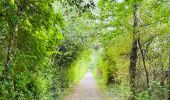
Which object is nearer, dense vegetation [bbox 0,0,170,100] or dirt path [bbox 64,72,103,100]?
dense vegetation [bbox 0,0,170,100]

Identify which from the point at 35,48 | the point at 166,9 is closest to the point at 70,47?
the point at 166,9

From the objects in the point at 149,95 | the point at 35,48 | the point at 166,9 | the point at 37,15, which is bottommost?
the point at 149,95

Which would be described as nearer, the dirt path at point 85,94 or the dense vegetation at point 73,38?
the dense vegetation at point 73,38

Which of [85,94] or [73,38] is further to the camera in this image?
[85,94]

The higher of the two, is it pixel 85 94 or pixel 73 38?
pixel 73 38

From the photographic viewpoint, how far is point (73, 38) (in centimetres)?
2245

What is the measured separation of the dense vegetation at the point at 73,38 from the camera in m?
8.84

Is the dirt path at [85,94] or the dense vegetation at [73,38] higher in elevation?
the dense vegetation at [73,38]

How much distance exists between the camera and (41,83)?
1220cm

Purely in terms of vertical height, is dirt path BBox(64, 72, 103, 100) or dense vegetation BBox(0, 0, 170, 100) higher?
dense vegetation BBox(0, 0, 170, 100)

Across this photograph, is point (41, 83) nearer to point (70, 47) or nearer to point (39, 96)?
point (39, 96)

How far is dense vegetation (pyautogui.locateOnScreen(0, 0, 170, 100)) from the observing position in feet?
29.0

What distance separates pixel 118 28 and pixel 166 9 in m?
2.65

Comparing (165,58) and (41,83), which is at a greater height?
(165,58)
